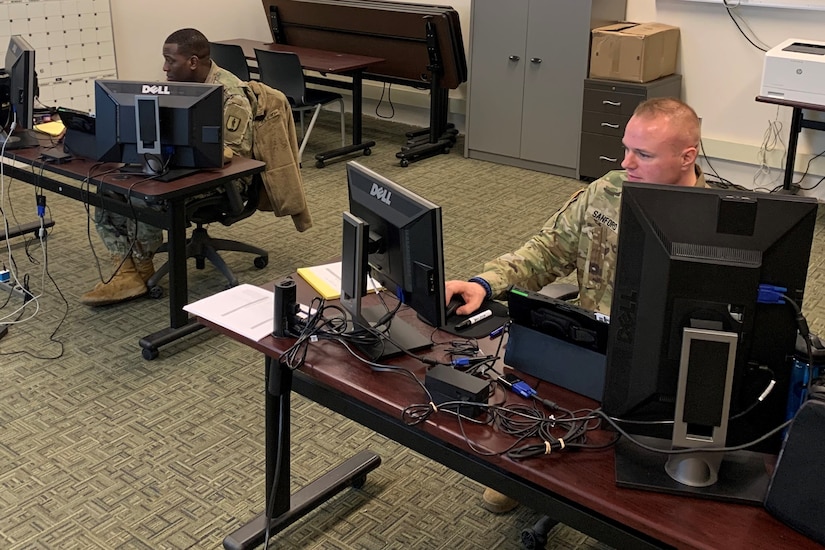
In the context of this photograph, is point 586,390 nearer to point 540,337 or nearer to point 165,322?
point 540,337

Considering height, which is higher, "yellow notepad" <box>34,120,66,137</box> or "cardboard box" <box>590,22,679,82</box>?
"cardboard box" <box>590,22,679,82</box>

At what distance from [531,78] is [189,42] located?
2.71 meters

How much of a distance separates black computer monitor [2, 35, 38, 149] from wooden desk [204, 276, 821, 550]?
196cm

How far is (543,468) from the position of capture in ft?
4.94

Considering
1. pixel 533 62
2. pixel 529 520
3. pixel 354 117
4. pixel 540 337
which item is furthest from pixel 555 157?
pixel 540 337

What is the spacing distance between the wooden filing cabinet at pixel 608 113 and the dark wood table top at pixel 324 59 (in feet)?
5.10

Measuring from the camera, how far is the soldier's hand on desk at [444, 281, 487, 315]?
2078 mm

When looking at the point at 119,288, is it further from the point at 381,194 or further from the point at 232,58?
the point at 232,58

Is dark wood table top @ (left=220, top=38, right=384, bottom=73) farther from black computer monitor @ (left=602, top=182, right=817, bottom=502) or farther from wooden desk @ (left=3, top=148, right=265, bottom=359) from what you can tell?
black computer monitor @ (left=602, top=182, right=817, bottom=502)

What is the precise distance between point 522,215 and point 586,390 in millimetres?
3290

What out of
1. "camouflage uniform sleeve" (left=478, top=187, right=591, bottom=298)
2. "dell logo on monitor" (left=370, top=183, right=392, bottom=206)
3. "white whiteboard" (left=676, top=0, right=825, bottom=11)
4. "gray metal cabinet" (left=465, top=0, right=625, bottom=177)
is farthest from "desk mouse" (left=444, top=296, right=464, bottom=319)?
"white whiteboard" (left=676, top=0, right=825, bottom=11)

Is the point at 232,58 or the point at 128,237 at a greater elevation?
the point at 232,58

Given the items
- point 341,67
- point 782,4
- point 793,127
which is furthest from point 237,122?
point 782,4

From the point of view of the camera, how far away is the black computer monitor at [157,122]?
10.2 ft
